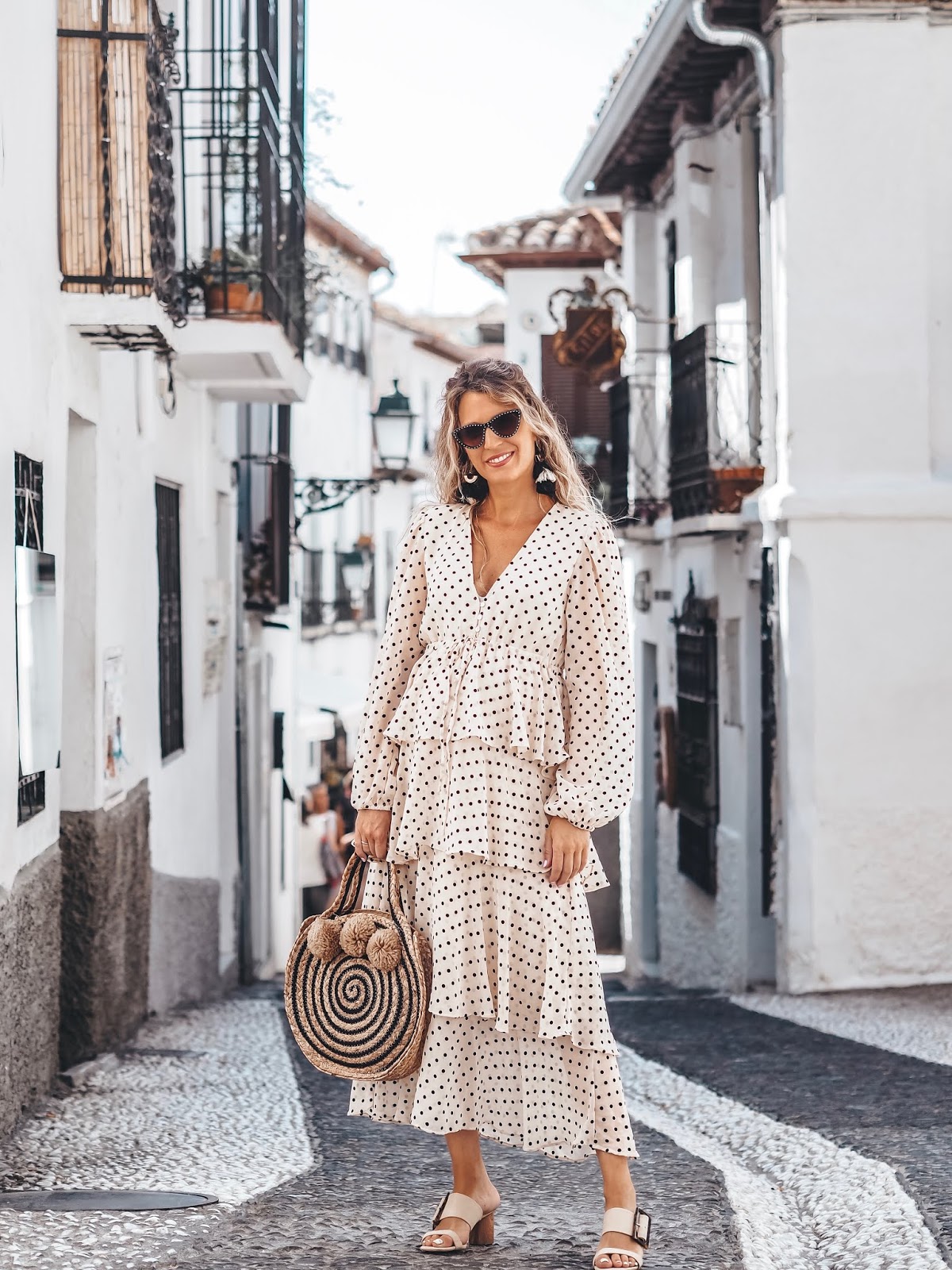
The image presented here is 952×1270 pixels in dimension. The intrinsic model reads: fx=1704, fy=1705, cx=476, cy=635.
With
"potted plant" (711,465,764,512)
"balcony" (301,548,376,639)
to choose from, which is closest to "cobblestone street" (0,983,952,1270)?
"potted plant" (711,465,764,512)

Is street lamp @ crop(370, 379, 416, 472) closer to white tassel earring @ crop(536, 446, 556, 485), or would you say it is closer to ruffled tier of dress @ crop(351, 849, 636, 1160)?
white tassel earring @ crop(536, 446, 556, 485)

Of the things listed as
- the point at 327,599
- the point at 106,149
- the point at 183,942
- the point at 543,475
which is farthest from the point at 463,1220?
the point at 327,599

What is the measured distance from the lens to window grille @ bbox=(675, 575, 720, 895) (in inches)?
478

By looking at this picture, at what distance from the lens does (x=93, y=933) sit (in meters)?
6.92

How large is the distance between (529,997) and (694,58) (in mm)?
9090

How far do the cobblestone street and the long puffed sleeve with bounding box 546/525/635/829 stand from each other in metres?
1.02

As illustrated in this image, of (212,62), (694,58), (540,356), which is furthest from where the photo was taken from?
(540,356)

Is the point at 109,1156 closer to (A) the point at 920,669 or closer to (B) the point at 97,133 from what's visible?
(B) the point at 97,133

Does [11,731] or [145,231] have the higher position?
[145,231]

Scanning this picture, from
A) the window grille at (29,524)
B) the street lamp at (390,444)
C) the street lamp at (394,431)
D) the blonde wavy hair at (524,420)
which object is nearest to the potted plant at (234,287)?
the window grille at (29,524)

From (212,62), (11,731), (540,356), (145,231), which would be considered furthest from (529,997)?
(540,356)

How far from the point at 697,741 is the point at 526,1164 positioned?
7.82 m

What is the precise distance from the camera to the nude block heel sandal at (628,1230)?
3.62 m

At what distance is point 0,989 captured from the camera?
5230 mm
